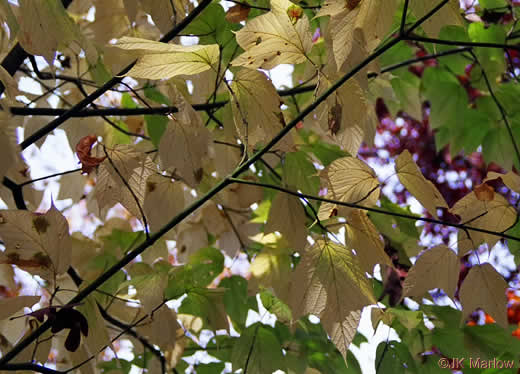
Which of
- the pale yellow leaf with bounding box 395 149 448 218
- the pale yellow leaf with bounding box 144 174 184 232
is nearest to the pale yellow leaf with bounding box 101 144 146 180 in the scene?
the pale yellow leaf with bounding box 144 174 184 232

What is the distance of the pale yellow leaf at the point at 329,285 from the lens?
0.69 metres

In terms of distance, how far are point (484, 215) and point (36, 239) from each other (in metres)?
0.61

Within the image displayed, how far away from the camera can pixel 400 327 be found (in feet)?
3.81

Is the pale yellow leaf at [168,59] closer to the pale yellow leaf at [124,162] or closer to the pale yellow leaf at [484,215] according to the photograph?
the pale yellow leaf at [124,162]

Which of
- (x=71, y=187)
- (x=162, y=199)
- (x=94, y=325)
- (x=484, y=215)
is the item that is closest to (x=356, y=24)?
(x=484, y=215)

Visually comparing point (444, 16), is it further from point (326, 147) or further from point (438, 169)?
point (438, 169)

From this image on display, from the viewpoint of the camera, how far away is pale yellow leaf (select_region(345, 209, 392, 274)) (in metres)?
0.78

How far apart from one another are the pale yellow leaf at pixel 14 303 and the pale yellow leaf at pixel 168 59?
0.98 feet

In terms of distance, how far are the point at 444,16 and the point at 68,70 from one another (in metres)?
0.97

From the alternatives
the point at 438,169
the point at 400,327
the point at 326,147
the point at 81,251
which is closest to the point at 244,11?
the point at 326,147

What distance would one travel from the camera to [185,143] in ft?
2.39

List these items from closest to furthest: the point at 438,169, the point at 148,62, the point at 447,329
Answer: the point at 148,62 → the point at 447,329 → the point at 438,169

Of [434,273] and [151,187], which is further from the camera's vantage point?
[151,187]

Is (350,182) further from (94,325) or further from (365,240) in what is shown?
(94,325)
